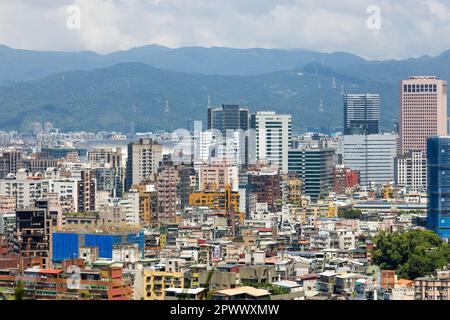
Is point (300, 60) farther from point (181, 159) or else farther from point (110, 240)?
point (181, 159)

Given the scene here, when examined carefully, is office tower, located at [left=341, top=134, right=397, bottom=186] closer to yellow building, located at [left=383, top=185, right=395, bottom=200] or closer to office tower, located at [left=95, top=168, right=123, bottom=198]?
yellow building, located at [left=383, top=185, right=395, bottom=200]

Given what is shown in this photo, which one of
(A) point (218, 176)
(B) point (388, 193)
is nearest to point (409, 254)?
(A) point (218, 176)

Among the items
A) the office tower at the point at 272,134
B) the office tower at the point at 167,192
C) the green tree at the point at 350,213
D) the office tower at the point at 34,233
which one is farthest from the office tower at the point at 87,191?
the office tower at the point at 272,134

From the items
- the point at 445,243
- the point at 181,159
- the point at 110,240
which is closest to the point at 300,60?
the point at 445,243

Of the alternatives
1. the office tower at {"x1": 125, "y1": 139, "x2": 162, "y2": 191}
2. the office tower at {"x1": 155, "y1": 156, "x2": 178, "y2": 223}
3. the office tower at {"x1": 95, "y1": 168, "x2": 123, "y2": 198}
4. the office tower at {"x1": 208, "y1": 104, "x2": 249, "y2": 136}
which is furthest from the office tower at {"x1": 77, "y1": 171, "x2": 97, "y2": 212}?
the office tower at {"x1": 208, "y1": 104, "x2": 249, "y2": 136}

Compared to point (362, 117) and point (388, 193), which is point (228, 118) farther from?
point (388, 193)

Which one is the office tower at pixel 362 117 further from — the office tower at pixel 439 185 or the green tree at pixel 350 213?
the green tree at pixel 350 213
